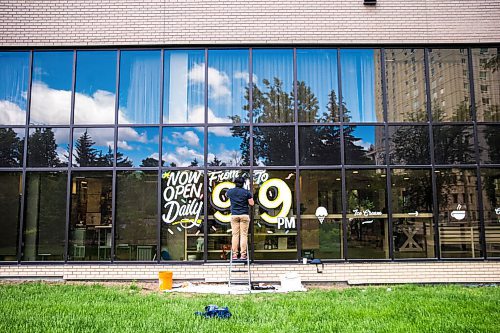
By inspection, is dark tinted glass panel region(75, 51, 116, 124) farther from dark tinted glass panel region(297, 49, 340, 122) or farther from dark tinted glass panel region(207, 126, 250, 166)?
dark tinted glass panel region(297, 49, 340, 122)

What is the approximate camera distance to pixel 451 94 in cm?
1173

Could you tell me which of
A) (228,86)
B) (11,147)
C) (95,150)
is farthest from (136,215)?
(228,86)

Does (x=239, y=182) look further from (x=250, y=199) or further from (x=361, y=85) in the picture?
(x=361, y=85)

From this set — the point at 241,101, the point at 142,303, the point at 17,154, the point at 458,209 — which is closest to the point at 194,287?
the point at 142,303

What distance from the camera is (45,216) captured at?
11.3 meters

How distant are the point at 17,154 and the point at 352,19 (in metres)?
8.75

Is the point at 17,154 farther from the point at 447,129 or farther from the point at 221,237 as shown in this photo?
the point at 447,129

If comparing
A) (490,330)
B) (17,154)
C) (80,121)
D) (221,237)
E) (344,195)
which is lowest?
(490,330)

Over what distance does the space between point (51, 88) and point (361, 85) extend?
7639 mm

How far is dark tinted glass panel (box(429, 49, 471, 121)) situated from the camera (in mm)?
11664

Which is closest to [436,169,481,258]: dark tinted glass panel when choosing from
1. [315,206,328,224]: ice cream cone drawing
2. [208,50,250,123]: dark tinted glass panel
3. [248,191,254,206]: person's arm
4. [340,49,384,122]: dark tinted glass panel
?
[340,49,384,122]: dark tinted glass panel

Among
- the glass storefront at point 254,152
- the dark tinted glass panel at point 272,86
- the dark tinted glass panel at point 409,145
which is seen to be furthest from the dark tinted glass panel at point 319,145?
the dark tinted glass panel at point 409,145

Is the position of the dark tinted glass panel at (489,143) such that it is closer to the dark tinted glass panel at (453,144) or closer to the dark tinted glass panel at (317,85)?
the dark tinted glass panel at (453,144)

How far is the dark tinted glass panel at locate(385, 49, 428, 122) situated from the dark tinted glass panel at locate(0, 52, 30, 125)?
29.2 feet
